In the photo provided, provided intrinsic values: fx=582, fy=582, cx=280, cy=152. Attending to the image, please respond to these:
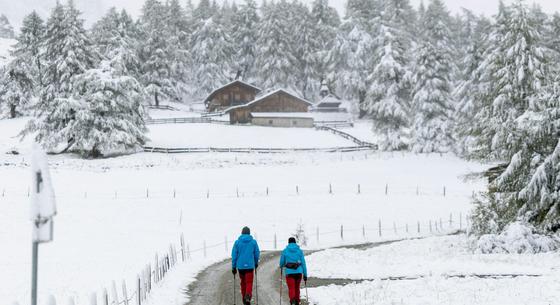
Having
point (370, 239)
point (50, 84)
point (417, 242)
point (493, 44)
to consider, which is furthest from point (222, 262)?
point (50, 84)

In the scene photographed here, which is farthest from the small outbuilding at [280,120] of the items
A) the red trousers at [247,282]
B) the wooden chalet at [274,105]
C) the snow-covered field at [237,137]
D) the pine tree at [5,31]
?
the pine tree at [5,31]

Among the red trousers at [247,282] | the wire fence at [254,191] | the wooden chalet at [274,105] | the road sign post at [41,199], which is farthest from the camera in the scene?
the wooden chalet at [274,105]

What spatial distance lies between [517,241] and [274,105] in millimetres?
57515

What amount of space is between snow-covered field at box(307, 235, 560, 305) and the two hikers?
1.14m

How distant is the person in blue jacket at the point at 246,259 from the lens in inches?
536

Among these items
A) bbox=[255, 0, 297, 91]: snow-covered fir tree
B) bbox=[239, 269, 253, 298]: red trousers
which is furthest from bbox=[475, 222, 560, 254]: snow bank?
bbox=[255, 0, 297, 91]: snow-covered fir tree

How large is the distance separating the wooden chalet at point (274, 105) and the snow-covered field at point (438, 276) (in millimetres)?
51472

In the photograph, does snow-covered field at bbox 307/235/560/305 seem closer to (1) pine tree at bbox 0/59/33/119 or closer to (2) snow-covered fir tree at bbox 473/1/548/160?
(2) snow-covered fir tree at bbox 473/1/548/160

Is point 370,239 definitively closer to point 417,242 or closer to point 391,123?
point 417,242

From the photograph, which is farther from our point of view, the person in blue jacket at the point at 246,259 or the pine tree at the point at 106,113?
the pine tree at the point at 106,113

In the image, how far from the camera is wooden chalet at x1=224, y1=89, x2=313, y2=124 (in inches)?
3022

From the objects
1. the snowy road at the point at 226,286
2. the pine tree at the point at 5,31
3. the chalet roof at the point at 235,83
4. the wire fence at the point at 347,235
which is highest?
the pine tree at the point at 5,31

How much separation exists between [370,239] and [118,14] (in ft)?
208

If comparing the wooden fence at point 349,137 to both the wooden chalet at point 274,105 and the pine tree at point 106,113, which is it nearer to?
the wooden chalet at point 274,105
